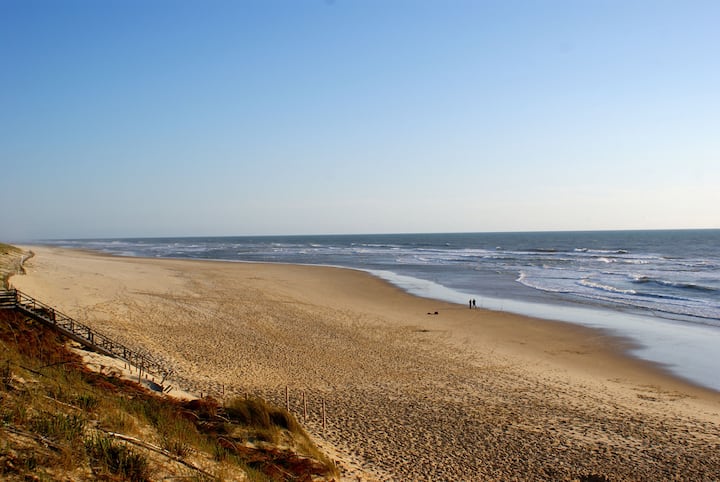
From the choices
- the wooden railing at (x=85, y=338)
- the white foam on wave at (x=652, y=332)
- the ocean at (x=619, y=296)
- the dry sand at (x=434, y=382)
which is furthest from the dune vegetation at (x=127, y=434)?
the ocean at (x=619, y=296)

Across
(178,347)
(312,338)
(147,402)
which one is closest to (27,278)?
(178,347)

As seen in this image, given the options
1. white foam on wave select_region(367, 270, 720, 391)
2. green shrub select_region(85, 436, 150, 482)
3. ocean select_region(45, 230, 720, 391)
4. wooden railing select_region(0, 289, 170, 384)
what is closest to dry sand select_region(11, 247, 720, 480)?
wooden railing select_region(0, 289, 170, 384)

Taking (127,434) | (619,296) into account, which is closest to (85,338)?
(127,434)

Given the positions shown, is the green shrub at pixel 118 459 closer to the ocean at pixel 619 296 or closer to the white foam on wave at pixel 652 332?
the white foam on wave at pixel 652 332

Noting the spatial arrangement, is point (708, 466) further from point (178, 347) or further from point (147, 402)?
point (178, 347)

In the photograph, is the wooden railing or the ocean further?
the ocean

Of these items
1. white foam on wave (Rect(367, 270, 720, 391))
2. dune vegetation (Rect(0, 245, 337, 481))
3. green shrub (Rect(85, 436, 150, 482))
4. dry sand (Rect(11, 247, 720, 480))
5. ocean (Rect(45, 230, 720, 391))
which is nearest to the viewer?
dune vegetation (Rect(0, 245, 337, 481))

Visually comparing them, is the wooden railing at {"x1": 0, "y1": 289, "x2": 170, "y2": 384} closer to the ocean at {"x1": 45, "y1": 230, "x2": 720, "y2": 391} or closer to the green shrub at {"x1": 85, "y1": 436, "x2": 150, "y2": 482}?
the green shrub at {"x1": 85, "y1": 436, "x2": 150, "y2": 482}

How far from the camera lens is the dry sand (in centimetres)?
1140

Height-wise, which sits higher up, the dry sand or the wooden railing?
the wooden railing

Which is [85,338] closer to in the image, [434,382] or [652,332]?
[434,382]

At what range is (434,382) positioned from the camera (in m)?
17.1

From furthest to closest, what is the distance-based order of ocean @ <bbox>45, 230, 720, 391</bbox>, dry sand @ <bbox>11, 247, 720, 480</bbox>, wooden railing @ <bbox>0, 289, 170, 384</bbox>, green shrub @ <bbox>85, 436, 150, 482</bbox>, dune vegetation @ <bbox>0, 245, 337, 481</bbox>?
ocean @ <bbox>45, 230, 720, 391</bbox> → wooden railing @ <bbox>0, 289, 170, 384</bbox> → dry sand @ <bbox>11, 247, 720, 480</bbox> → green shrub @ <bbox>85, 436, 150, 482</bbox> → dune vegetation @ <bbox>0, 245, 337, 481</bbox>

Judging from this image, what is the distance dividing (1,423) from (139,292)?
3051cm
